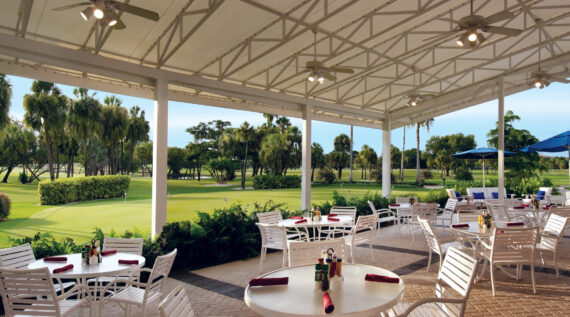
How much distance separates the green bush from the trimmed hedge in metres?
12.4

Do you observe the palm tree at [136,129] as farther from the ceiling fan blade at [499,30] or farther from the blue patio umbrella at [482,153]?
the ceiling fan blade at [499,30]

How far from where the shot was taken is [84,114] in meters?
23.0

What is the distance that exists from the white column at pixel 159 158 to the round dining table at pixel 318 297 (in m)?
4.21

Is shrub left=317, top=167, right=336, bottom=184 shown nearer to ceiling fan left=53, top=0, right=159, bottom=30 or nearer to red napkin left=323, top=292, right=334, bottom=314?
ceiling fan left=53, top=0, right=159, bottom=30

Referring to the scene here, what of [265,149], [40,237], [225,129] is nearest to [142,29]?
[40,237]

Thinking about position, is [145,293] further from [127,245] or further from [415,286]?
[415,286]

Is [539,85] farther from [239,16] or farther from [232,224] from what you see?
[232,224]

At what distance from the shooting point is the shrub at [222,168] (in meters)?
37.1

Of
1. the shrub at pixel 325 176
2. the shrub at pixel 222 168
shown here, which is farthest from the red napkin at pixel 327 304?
the shrub at pixel 222 168

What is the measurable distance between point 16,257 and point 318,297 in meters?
3.61

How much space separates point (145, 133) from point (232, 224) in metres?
27.9

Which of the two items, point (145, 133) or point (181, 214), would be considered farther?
point (145, 133)

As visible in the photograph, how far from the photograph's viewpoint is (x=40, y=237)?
545cm

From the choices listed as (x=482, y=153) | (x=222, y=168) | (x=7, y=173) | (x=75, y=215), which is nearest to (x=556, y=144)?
(x=482, y=153)
